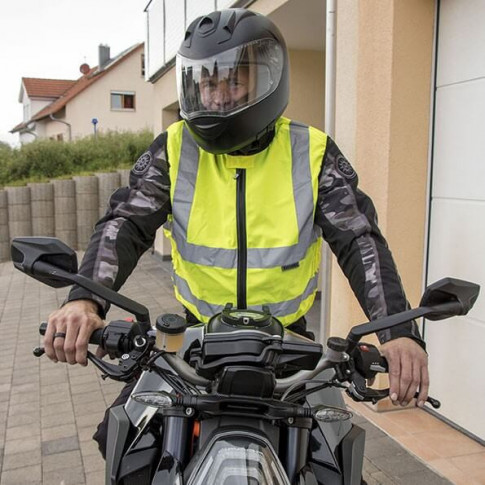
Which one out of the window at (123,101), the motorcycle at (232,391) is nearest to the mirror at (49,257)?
the motorcycle at (232,391)

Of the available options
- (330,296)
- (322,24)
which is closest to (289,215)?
(330,296)

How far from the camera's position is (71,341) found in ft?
5.17

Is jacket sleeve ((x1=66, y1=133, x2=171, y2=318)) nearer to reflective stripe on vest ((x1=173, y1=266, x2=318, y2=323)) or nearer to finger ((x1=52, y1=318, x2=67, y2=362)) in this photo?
reflective stripe on vest ((x1=173, y1=266, x2=318, y2=323))

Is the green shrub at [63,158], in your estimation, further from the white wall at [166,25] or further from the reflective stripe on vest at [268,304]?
the reflective stripe on vest at [268,304]

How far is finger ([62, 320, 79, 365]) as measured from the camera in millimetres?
1570

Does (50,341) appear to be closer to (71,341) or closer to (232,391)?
(71,341)

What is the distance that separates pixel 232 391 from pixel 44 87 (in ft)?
150

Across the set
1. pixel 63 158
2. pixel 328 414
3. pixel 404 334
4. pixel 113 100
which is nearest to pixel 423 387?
pixel 404 334

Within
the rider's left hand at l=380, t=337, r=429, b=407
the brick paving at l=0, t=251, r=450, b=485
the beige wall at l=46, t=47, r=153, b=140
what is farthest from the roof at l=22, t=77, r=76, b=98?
the rider's left hand at l=380, t=337, r=429, b=407

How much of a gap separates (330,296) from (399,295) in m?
3.06

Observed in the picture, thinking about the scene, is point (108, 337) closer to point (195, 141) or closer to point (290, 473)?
point (290, 473)

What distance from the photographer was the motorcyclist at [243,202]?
2.01 meters

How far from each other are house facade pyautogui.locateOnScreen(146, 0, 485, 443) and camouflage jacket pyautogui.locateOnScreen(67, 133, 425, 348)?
193cm

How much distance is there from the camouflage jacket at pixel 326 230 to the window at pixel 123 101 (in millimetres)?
33684
